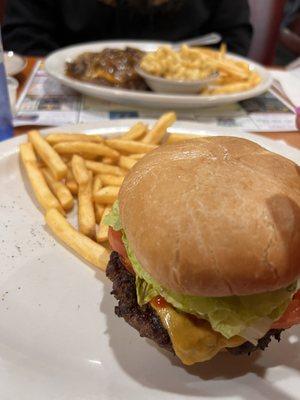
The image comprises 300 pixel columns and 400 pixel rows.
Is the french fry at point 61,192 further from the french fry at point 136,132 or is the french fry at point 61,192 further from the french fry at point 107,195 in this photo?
the french fry at point 136,132

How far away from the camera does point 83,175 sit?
1.68 meters

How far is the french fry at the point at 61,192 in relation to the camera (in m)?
1.63

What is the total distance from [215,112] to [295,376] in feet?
5.83

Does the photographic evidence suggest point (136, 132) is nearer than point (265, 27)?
Yes

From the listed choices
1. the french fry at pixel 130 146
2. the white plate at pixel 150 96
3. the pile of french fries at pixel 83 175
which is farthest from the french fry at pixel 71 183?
the white plate at pixel 150 96

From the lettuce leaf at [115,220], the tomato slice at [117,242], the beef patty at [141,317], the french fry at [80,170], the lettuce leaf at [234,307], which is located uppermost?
the lettuce leaf at [234,307]

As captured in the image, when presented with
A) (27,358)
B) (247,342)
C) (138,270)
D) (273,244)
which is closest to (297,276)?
(273,244)

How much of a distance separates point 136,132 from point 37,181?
53 cm

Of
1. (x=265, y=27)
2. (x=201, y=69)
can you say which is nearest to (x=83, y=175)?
(x=201, y=69)

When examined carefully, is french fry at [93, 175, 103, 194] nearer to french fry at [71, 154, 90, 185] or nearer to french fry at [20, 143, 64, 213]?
french fry at [71, 154, 90, 185]

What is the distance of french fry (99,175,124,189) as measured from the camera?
1659 millimetres

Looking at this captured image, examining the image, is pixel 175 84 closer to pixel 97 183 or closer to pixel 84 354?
pixel 97 183

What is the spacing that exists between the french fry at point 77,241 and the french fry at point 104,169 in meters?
0.29

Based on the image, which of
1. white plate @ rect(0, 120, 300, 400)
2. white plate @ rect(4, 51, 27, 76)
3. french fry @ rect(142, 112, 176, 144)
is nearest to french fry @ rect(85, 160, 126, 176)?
french fry @ rect(142, 112, 176, 144)
